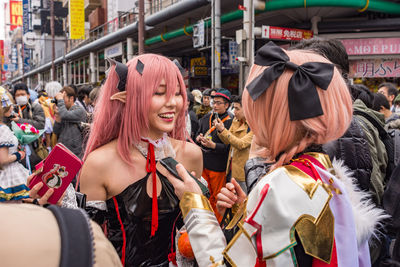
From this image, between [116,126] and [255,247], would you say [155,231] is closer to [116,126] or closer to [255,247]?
[116,126]

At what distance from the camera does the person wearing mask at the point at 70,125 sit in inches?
210

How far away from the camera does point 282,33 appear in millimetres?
8461

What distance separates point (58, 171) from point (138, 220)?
46 centimetres

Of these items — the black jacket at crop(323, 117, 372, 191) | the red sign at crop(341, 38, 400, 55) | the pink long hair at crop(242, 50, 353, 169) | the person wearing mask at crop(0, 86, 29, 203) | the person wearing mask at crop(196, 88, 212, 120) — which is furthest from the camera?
the red sign at crop(341, 38, 400, 55)

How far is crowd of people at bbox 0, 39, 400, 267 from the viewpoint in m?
1.04

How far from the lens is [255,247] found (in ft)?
3.55

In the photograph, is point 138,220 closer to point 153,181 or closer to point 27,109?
point 153,181

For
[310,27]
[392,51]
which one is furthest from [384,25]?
[310,27]

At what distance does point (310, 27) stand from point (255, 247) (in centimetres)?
1002

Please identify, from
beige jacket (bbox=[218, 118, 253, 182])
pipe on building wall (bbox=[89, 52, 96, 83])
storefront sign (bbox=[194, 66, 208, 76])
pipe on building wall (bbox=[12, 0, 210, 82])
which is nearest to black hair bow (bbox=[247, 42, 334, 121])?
beige jacket (bbox=[218, 118, 253, 182])

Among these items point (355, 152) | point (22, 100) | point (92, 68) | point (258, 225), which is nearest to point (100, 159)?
point (258, 225)

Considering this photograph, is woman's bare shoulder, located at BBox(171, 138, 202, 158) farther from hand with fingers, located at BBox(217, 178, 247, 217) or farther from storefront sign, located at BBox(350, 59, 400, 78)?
storefront sign, located at BBox(350, 59, 400, 78)

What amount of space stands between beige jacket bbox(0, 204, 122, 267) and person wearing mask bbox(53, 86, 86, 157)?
5028 millimetres

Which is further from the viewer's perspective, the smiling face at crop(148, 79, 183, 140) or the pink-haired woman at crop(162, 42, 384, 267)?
the smiling face at crop(148, 79, 183, 140)
